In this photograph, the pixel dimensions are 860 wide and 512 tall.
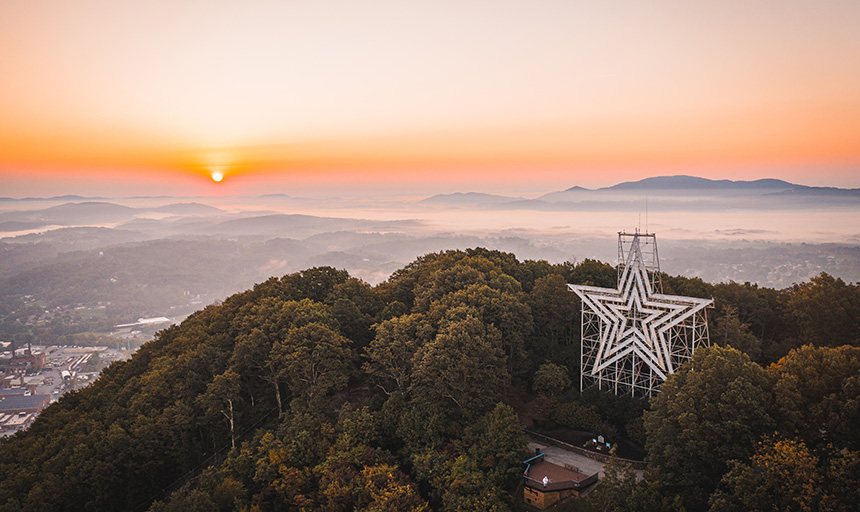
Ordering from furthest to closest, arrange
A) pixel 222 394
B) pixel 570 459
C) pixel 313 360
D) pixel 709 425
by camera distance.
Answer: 1. pixel 313 360
2. pixel 222 394
3. pixel 570 459
4. pixel 709 425

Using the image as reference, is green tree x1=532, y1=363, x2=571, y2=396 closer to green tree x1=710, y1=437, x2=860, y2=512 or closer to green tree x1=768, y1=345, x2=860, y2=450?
green tree x1=768, y1=345, x2=860, y2=450

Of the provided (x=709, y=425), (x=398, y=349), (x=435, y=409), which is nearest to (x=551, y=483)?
(x=435, y=409)

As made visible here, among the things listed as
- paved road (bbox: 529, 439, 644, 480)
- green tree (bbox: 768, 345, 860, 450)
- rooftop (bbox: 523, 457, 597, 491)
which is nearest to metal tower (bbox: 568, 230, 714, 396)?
paved road (bbox: 529, 439, 644, 480)

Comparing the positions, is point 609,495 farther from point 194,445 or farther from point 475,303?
point 194,445

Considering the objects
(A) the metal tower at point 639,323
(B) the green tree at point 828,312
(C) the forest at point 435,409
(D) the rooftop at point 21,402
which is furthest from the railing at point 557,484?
(D) the rooftop at point 21,402

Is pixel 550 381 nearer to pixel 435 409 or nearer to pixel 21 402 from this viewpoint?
pixel 435 409

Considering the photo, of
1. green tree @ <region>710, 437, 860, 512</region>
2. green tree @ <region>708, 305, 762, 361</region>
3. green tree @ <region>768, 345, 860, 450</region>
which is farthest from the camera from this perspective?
green tree @ <region>708, 305, 762, 361</region>
